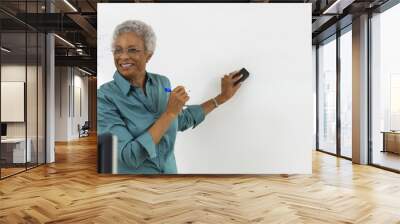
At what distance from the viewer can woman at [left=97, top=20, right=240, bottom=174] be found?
18.8ft

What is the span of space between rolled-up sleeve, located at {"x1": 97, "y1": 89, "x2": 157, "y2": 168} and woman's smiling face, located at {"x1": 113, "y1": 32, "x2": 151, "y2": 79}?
20.8 inches

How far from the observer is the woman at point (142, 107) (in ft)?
18.8

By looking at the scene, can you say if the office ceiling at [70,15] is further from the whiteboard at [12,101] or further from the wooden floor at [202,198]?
the wooden floor at [202,198]

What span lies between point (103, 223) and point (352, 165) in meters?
5.73

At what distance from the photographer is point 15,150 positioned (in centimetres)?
698

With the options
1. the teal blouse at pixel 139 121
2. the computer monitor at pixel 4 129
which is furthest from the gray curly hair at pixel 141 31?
the computer monitor at pixel 4 129

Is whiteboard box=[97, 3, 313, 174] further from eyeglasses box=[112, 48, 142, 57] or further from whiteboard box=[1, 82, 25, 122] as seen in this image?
whiteboard box=[1, 82, 25, 122]

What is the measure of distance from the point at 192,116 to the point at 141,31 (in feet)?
5.10

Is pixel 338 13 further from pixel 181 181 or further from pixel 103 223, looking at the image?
pixel 103 223

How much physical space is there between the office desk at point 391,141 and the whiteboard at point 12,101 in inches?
275

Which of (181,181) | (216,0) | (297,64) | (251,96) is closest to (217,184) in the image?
(181,181)

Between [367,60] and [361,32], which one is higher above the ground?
[361,32]

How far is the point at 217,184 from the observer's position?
5.66 meters

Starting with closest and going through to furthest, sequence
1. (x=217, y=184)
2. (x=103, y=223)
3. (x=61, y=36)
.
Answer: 1. (x=103, y=223)
2. (x=217, y=184)
3. (x=61, y=36)
